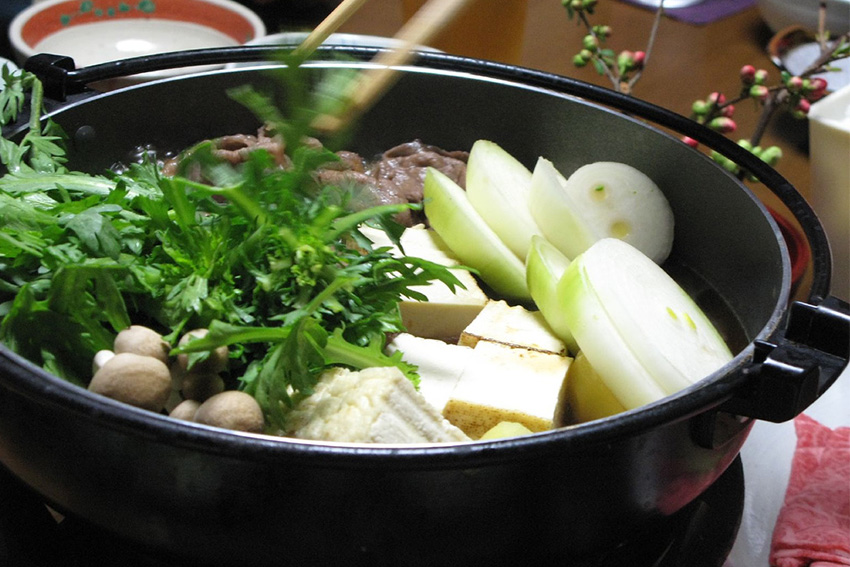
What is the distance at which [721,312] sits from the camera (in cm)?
127

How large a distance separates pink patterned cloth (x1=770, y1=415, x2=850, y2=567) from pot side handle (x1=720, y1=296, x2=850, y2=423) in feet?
1.35

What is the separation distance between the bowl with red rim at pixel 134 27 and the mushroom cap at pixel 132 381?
58.8 inches

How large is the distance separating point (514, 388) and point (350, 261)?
25cm

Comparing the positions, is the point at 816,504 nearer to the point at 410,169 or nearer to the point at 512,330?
the point at 512,330

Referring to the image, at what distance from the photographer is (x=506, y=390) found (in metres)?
1.00

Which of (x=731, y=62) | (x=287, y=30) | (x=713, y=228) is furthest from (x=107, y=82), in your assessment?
(x=731, y=62)

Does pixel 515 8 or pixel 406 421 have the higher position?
pixel 515 8

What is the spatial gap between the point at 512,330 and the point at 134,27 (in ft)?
5.23

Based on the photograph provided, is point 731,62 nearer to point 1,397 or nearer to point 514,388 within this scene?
point 514,388

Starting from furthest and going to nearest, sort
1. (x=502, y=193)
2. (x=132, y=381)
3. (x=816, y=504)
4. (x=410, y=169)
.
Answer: (x=410, y=169) → (x=502, y=193) → (x=816, y=504) → (x=132, y=381)

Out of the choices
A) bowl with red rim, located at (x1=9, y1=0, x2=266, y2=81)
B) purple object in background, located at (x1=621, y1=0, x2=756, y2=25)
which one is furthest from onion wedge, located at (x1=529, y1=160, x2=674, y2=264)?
purple object in background, located at (x1=621, y1=0, x2=756, y2=25)

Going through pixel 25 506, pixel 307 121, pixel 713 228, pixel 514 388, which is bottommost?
pixel 25 506

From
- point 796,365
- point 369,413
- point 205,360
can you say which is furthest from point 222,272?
point 796,365

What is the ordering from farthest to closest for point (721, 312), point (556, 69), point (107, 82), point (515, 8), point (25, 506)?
point (556, 69) < point (515, 8) < point (107, 82) < point (721, 312) < point (25, 506)
